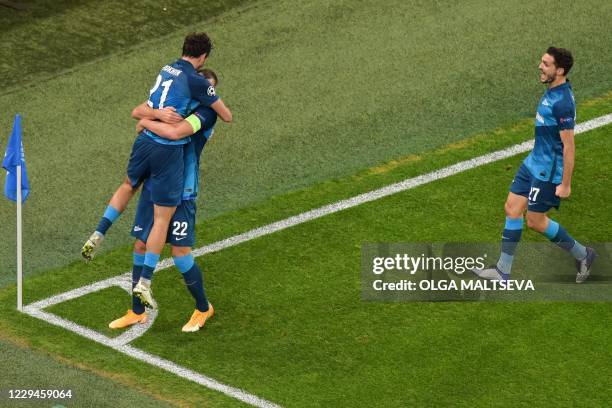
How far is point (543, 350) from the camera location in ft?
40.6

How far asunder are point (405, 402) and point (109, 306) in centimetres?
295

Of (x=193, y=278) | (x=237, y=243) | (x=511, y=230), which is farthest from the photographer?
(x=237, y=243)

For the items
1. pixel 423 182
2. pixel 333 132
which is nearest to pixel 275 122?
pixel 333 132

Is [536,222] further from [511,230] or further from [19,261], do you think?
[19,261]

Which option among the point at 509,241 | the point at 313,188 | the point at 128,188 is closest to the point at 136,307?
the point at 128,188

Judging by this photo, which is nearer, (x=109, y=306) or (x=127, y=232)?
(x=109, y=306)

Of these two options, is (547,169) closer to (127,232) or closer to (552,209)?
(552,209)

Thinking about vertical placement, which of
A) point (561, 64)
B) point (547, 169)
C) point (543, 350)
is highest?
point (561, 64)

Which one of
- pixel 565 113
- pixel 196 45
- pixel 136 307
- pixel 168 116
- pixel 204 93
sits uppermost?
pixel 196 45

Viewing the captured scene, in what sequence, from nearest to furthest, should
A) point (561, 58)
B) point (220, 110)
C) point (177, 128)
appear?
point (177, 128) < point (220, 110) < point (561, 58)

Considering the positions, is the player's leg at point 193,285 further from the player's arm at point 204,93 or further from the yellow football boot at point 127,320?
the player's arm at point 204,93

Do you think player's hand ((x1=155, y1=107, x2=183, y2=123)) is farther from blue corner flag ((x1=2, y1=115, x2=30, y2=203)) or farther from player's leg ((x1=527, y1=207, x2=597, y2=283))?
player's leg ((x1=527, y1=207, x2=597, y2=283))

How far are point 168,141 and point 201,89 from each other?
50cm

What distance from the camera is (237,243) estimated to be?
558 inches
